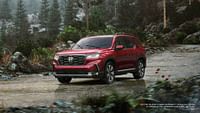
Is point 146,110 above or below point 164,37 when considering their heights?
above

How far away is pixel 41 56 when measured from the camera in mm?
28906

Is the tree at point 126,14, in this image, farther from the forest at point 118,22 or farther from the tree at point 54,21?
the tree at point 54,21

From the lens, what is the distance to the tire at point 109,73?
727 inches

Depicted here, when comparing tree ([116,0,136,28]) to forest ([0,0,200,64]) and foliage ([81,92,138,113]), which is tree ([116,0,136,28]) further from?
foliage ([81,92,138,113])

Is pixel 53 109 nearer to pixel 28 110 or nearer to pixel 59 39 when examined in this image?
pixel 28 110

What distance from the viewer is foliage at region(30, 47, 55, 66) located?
28234 mm

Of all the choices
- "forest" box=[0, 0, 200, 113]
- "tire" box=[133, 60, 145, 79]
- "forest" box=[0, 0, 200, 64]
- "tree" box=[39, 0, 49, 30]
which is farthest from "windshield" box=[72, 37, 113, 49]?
"tree" box=[39, 0, 49, 30]

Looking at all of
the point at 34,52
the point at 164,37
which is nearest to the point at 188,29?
the point at 164,37

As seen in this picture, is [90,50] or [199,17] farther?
[199,17]

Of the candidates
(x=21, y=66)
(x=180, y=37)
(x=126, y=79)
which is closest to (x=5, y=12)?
(x=180, y=37)

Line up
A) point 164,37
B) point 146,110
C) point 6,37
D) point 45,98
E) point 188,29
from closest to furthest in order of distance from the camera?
point 146,110
point 45,98
point 164,37
point 188,29
point 6,37

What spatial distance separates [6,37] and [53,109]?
88.4 metres

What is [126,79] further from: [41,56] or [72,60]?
[41,56]

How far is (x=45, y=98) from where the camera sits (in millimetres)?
14328
